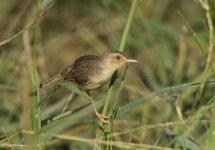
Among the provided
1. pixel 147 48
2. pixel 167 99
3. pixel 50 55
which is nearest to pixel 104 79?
pixel 167 99

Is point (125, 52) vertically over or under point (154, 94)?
under

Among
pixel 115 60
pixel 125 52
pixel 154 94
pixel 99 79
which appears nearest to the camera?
pixel 154 94

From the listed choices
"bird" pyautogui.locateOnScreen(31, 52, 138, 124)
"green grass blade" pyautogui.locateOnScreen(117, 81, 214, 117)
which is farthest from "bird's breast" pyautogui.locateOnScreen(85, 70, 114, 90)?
"green grass blade" pyautogui.locateOnScreen(117, 81, 214, 117)

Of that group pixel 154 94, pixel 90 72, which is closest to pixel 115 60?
pixel 90 72

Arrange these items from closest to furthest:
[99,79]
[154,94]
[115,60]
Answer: [154,94]
[99,79]
[115,60]

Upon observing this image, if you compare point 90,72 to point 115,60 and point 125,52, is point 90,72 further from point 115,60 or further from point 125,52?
point 125,52

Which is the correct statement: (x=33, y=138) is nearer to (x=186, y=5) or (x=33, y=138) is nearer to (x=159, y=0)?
(x=159, y=0)

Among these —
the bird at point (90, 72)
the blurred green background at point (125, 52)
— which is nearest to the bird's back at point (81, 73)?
the bird at point (90, 72)

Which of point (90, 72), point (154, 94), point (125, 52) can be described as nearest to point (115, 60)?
point (90, 72)

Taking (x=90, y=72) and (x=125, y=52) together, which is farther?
(x=125, y=52)
